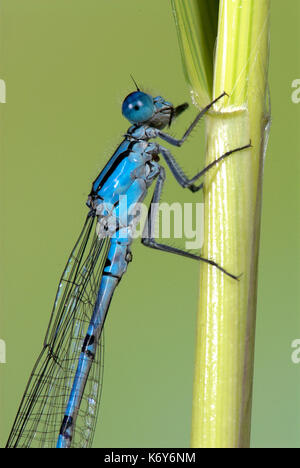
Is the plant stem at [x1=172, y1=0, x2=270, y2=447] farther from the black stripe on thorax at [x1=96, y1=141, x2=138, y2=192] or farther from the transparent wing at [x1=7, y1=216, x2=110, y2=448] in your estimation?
the transparent wing at [x1=7, y1=216, x2=110, y2=448]
